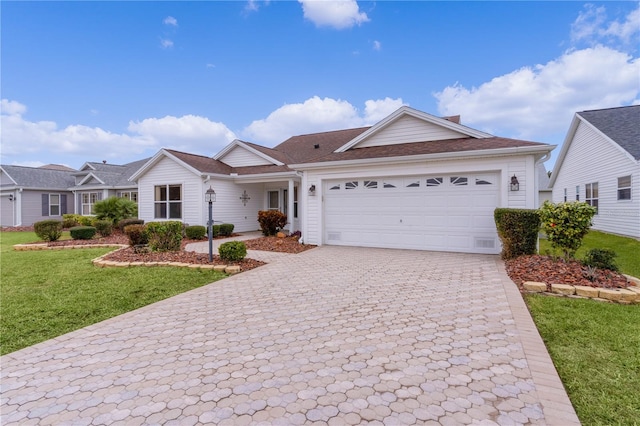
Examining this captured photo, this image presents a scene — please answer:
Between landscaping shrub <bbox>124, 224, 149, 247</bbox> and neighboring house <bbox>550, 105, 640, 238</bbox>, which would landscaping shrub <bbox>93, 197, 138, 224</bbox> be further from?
neighboring house <bbox>550, 105, 640, 238</bbox>

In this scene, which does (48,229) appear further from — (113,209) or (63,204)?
(63,204)

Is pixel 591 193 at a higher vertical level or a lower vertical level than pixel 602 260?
higher

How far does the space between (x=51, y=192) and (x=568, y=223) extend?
3031 cm

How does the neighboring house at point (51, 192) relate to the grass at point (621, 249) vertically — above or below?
above

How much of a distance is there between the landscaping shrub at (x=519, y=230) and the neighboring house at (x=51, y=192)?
21206mm

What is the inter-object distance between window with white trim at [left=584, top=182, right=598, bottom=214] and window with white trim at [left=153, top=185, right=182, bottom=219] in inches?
818

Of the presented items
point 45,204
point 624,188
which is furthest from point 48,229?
point 624,188

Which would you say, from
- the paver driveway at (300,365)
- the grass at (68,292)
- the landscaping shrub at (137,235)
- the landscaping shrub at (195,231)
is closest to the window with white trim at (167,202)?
the landscaping shrub at (195,231)

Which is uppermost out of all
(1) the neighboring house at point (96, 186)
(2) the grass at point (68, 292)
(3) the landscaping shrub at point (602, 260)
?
(1) the neighboring house at point (96, 186)

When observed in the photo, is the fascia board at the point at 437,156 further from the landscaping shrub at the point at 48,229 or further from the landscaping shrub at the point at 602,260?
the landscaping shrub at the point at 48,229

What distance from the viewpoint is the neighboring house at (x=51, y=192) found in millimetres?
21500

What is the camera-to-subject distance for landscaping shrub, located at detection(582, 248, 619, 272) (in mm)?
5875

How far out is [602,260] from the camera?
5.95 meters

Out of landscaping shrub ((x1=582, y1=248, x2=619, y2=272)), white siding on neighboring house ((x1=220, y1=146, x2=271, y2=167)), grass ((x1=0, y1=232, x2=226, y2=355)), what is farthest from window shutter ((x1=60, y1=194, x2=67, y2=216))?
landscaping shrub ((x1=582, y1=248, x2=619, y2=272))
